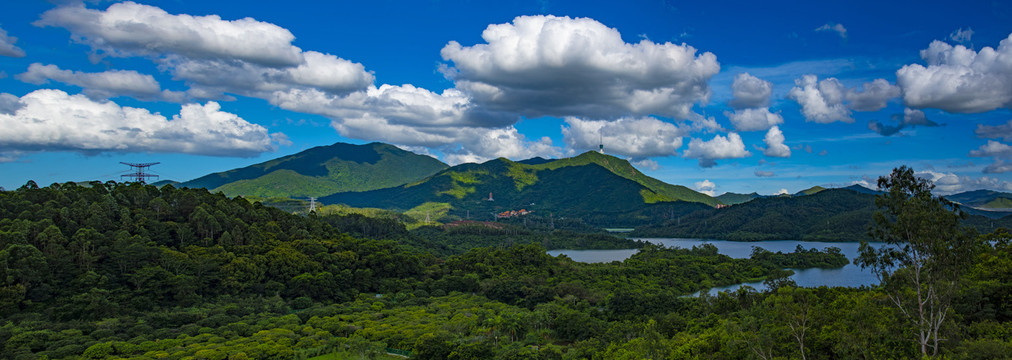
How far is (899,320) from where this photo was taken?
22984 mm

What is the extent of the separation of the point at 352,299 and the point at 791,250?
109828 millimetres

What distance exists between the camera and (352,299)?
61188 millimetres

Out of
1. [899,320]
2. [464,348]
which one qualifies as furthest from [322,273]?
[899,320]

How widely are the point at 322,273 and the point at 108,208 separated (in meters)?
24.4

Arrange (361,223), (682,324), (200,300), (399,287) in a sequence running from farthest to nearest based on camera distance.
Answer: (361,223), (399,287), (200,300), (682,324)

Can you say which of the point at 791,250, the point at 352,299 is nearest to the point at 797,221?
the point at 791,250

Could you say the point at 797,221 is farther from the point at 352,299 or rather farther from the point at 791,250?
the point at 352,299

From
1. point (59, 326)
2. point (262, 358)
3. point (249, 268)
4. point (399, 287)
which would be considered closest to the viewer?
point (262, 358)

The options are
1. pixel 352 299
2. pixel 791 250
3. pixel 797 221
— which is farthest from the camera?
pixel 797 221

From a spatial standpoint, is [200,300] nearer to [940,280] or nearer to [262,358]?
[262,358]

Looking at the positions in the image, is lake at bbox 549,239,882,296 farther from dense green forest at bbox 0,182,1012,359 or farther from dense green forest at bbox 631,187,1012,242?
dense green forest at bbox 0,182,1012,359

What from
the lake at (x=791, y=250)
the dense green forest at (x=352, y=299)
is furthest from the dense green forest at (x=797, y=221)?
the dense green forest at (x=352, y=299)

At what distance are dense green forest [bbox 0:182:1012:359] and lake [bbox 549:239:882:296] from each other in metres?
11.6

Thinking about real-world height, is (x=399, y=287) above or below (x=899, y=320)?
below
